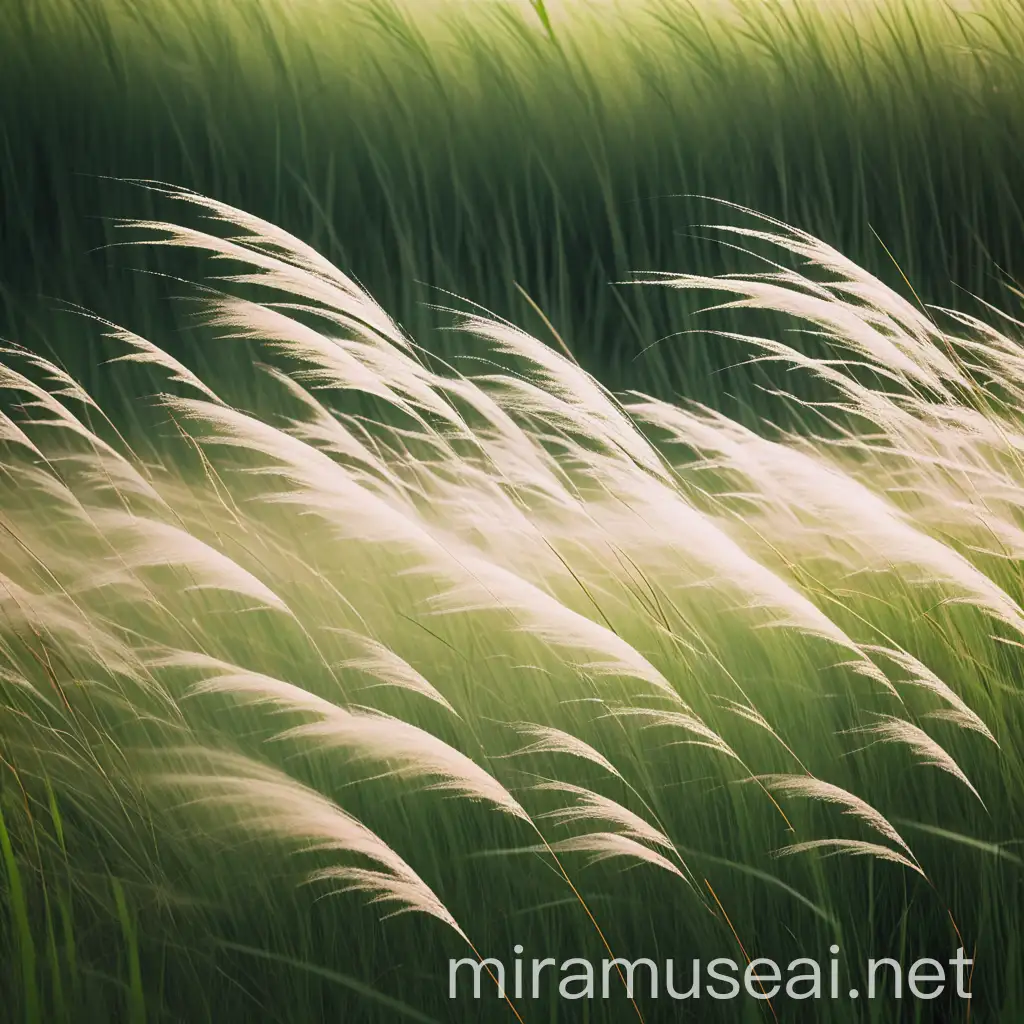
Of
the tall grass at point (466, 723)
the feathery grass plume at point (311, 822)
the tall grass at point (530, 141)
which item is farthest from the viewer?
the tall grass at point (530, 141)

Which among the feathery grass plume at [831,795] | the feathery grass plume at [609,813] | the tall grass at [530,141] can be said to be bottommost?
the feathery grass plume at [831,795]

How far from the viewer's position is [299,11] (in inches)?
71.7

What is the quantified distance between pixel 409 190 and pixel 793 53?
100 cm

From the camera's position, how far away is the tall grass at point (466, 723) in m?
1.14

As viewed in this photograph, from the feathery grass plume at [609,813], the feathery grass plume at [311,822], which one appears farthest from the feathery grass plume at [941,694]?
the feathery grass plume at [311,822]

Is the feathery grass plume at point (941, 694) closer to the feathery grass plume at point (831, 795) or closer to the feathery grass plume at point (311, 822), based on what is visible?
the feathery grass plume at point (831, 795)

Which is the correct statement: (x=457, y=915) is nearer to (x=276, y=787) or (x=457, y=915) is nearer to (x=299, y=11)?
(x=276, y=787)

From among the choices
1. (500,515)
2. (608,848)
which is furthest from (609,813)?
(500,515)

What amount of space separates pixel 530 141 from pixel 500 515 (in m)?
0.96

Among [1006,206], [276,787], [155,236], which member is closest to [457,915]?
[276,787]

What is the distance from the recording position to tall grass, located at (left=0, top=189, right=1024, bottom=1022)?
3.75 ft

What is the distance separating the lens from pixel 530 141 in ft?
6.10

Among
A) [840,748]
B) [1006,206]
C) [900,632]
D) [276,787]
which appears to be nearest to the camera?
[276,787]

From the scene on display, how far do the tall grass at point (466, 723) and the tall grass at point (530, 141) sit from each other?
1.35 ft
